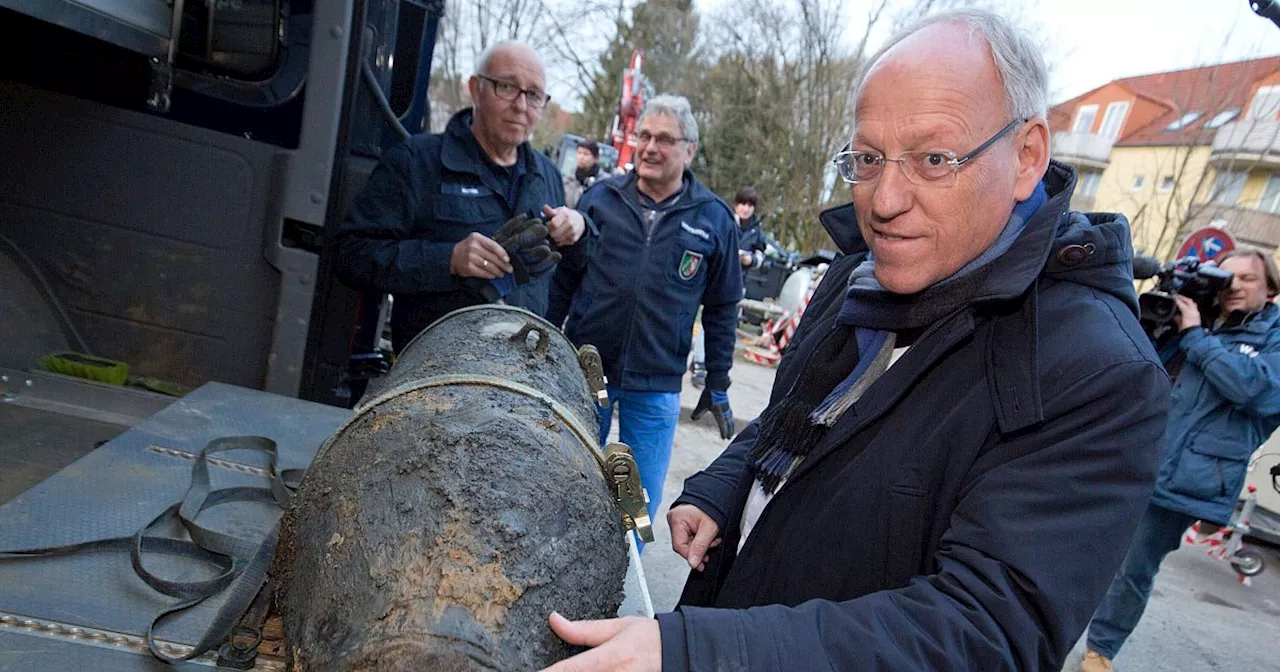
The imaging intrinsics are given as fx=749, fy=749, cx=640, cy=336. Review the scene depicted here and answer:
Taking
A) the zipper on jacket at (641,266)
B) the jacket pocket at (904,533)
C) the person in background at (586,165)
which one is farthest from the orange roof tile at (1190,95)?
the jacket pocket at (904,533)

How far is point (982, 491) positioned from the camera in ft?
3.72

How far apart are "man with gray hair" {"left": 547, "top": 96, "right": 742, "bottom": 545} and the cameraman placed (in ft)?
8.42

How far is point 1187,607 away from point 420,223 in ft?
19.8

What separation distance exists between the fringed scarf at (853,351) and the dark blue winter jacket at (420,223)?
175 cm

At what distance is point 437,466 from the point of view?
51.3 inches

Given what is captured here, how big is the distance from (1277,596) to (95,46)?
861cm

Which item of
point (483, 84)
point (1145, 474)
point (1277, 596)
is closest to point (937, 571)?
point (1145, 474)

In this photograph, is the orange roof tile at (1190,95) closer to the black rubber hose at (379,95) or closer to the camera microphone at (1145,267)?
the camera microphone at (1145,267)

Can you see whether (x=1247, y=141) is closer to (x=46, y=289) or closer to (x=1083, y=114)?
(x=1083, y=114)

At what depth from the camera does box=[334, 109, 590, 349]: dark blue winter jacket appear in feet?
9.74

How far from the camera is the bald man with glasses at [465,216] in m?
2.92

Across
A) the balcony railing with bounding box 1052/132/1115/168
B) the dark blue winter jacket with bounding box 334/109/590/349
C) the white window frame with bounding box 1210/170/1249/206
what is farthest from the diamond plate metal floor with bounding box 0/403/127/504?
the balcony railing with bounding box 1052/132/1115/168

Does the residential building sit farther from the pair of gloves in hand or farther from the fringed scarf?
the fringed scarf

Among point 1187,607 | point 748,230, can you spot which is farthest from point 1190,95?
point 1187,607
